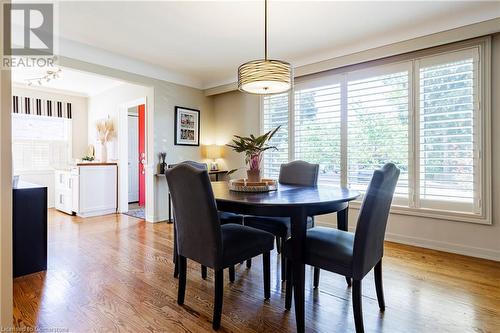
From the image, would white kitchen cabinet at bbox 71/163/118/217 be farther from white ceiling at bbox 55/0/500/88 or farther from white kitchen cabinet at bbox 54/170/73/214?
white ceiling at bbox 55/0/500/88

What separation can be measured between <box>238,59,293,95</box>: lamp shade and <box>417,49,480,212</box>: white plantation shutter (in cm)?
181

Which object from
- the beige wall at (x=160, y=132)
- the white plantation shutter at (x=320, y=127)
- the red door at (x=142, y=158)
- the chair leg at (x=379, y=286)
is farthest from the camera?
the red door at (x=142, y=158)

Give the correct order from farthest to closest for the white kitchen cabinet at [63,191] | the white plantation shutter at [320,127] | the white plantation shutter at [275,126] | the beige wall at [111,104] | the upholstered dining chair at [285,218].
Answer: the white kitchen cabinet at [63,191], the beige wall at [111,104], the white plantation shutter at [275,126], the white plantation shutter at [320,127], the upholstered dining chair at [285,218]

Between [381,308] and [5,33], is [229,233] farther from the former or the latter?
[5,33]

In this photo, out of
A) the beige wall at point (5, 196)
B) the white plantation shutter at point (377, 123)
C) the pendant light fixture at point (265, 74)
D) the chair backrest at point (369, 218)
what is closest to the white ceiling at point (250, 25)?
the white plantation shutter at point (377, 123)

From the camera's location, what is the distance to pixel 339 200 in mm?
1738

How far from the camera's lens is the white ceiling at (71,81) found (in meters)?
Result: 4.46

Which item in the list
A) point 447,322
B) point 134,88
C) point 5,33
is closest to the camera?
point 5,33

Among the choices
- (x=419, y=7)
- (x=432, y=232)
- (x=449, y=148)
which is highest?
(x=419, y=7)

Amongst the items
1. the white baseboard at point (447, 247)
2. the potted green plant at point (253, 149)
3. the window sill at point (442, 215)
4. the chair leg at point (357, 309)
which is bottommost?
the white baseboard at point (447, 247)

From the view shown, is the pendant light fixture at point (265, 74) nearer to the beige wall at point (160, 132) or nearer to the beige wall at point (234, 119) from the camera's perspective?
the beige wall at point (234, 119)

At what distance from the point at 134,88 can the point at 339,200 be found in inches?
168

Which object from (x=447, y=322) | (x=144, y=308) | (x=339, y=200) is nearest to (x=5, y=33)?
(x=144, y=308)

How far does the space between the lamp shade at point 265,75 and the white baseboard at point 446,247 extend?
2.32 m
